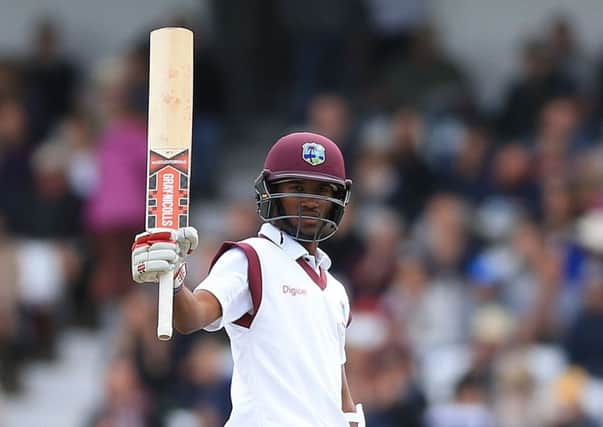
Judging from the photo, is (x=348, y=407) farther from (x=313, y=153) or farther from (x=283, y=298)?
(x=313, y=153)

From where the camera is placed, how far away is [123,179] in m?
12.2

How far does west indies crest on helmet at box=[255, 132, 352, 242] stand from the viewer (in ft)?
18.4

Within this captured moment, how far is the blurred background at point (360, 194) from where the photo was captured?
10648mm

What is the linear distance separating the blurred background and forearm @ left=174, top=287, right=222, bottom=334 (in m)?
4.98

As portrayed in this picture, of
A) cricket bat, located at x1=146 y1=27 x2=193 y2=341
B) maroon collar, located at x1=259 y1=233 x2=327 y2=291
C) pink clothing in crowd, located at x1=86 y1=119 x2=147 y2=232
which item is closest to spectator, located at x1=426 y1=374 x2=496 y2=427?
pink clothing in crowd, located at x1=86 y1=119 x2=147 y2=232

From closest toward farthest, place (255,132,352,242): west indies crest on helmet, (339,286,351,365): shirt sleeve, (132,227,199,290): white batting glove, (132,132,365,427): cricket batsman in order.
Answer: (132,227,199,290): white batting glove → (132,132,365,427): cricket batsman → (255,132,352,242): west indies crest on helmet → (339,286,351,365): shirt sleeve

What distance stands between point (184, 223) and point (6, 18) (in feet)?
31.7

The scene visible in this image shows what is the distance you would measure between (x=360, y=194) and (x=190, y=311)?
7057 millimetres

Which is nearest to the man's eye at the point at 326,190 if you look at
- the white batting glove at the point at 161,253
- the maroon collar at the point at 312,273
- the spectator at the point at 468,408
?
the maroon collar at the point at 312,273

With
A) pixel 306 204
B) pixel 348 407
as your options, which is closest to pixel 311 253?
pixel 306 204

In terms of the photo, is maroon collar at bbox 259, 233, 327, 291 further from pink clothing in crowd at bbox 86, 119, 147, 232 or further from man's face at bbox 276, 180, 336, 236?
pink clothing in crowd at bbox 86, 119, 147, 232

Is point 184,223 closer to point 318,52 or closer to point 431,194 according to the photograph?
point 431,194

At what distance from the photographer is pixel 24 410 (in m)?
12.0

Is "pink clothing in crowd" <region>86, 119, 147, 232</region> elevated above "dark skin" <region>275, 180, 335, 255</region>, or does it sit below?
above
